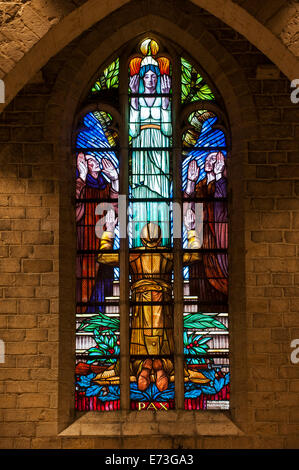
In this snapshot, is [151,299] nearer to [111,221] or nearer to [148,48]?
[111,221]

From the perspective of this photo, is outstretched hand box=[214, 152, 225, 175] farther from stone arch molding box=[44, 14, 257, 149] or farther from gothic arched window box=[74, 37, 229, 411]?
stone arch molding box=[44, 14, 257, 149]

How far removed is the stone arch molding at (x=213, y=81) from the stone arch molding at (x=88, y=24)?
1635 millimetres

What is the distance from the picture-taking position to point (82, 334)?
263 inches

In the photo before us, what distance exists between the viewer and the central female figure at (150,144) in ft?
22.5

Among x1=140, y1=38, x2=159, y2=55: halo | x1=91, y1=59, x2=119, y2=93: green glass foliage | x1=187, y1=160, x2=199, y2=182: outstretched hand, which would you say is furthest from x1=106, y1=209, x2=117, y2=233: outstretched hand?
x1=140, y1=38, x2=159, y2=55: halo

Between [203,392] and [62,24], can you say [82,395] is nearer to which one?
[203,392]

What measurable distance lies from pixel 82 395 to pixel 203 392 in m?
1.06

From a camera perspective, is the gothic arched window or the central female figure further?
the central female figure

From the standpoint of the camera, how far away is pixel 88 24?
4941 mm

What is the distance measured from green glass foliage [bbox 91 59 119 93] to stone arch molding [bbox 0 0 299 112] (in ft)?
6.49

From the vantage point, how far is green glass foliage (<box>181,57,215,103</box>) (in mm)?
6973

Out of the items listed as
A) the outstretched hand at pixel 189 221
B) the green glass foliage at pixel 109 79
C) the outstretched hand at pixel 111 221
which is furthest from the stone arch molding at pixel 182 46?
the outstretched hand at pixel 189 221

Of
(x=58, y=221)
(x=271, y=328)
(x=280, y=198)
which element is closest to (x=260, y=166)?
(x=280, y=198)
